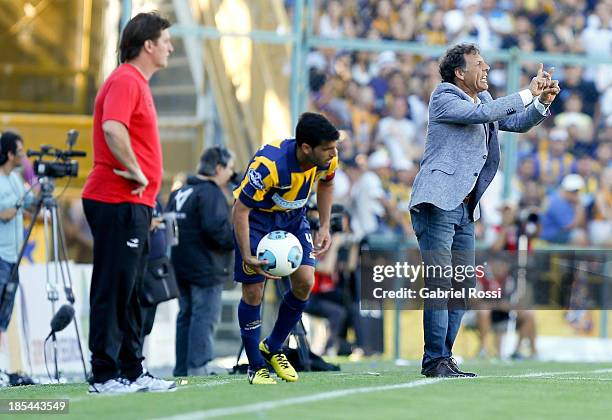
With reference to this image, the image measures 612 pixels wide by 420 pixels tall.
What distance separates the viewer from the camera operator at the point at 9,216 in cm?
1147

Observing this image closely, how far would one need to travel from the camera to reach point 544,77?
8969 mm

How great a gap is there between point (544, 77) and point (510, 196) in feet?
24.2

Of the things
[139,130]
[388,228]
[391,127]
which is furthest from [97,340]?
[391,127]

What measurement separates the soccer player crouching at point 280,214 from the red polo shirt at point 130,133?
0.76 meters

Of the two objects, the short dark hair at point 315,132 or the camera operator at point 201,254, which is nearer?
the short dark hair at point 315,132

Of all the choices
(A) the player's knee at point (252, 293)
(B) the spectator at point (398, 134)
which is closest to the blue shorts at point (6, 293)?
(A) the player's knee at point (252, 293)

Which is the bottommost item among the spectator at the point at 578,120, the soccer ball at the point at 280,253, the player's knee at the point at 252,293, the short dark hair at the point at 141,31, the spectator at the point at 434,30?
the player's knee at the point at 252,293

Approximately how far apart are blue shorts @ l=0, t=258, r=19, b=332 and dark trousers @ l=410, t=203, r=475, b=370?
12.4 feet

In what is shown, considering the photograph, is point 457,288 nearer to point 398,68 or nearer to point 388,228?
point 388,228

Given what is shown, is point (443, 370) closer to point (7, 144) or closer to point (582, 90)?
point (7, 144)

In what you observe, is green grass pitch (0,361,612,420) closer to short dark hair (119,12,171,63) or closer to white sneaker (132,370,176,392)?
white sneaker (132,370,176,392)

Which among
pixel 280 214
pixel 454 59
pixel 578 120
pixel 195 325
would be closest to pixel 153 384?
pixel 280 214

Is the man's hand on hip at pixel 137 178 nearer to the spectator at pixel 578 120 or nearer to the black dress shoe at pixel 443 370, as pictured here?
the black dress shoe at pixel 443 370

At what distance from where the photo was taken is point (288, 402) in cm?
753
